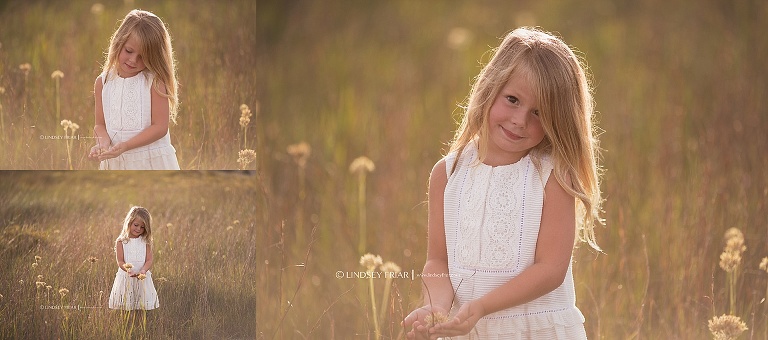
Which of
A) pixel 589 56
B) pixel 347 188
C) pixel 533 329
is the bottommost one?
pixel 533 329

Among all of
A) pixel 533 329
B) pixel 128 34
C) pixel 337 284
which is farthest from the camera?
pixel 337 284

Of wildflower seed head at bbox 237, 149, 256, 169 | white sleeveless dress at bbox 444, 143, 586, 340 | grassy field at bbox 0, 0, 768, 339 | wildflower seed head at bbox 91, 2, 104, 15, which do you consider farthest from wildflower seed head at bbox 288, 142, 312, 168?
white sleeveless dress at bbox 444, 143, 586, 340

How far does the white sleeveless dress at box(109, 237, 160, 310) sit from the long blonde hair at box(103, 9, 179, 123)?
1.46 ft

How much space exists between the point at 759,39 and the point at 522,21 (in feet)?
2.43

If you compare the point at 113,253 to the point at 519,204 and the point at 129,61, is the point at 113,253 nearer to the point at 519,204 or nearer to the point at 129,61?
the point at 129,61

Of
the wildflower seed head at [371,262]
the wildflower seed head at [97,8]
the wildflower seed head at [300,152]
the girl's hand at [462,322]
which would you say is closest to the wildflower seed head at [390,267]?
the wildflower seed head at [371,262]

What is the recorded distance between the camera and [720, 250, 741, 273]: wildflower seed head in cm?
344

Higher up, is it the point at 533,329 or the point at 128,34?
the point at 128,34

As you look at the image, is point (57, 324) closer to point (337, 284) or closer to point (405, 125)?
point (337, 284)

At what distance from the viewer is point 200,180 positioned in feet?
11.8

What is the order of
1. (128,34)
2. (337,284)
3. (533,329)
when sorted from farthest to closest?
(337,284) → (128,34) → (533,329)

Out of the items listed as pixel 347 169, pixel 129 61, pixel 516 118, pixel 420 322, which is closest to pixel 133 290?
pixel 129 61

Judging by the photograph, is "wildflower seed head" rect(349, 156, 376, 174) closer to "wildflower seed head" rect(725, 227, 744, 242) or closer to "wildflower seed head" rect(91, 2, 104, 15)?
"wildflower seed head" rect(91, 2, 104, 15)

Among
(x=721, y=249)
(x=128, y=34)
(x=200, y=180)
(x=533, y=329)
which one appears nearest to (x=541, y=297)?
(x=533, y=329)
